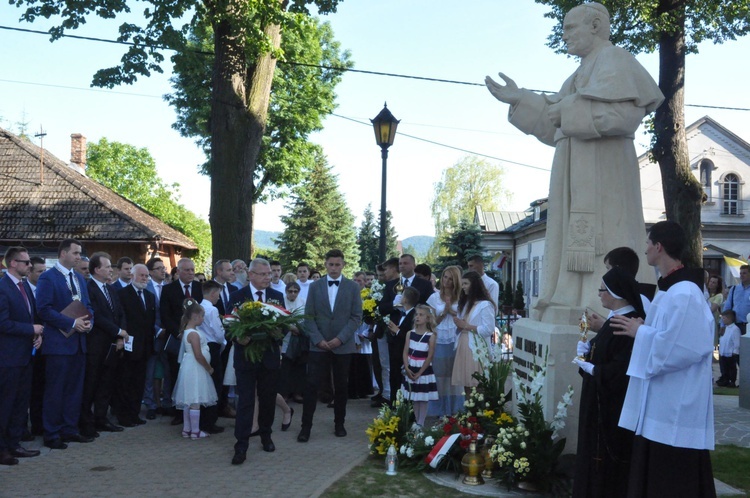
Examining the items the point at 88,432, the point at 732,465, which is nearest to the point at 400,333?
the point at 88,432

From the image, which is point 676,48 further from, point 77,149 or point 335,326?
point 77,149

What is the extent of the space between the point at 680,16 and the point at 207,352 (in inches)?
534

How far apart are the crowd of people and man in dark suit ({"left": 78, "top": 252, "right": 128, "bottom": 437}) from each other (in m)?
0.01

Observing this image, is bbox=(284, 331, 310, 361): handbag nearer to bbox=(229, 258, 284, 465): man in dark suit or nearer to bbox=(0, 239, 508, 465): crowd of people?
bbox=(0, 239, 508, 465): crowd of people

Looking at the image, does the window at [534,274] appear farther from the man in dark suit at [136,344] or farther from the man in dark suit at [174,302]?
the man in dark suit at [136,344]

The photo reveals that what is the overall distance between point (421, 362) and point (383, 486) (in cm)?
235

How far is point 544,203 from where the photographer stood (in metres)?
47.7

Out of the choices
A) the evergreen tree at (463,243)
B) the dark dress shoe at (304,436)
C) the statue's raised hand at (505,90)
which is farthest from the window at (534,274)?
the statue's raised hand at (505,90)

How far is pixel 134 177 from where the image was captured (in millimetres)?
61594

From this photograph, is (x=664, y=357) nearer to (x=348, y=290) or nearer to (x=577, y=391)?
(x=577, y=391)

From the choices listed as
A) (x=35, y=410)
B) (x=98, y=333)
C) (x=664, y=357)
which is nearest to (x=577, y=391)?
(x=664, y=357)

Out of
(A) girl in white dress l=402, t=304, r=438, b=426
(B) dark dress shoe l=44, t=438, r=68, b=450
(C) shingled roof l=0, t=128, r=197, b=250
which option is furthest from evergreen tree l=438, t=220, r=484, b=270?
(B) dark dress shoe l=44, t=438, r=68, b=450

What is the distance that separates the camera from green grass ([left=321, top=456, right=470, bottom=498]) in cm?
645

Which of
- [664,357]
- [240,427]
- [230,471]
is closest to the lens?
[664,357]
